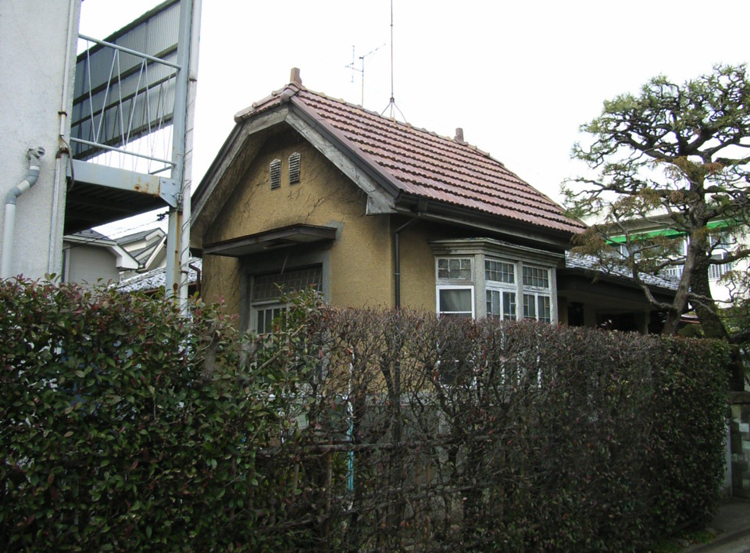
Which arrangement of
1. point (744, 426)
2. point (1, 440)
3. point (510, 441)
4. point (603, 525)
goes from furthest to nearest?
point (744, 426), point (603, 525), point (510, 441), point (1, 440)

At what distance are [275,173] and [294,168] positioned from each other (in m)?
0.56

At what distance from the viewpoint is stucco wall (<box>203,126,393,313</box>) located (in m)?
9.99

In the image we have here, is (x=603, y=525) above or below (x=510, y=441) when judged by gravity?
below

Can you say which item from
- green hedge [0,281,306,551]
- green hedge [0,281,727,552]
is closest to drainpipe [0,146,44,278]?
green hedge [0,281,727,552]

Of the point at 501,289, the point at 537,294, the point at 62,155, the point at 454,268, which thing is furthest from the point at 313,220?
the point at 62,155

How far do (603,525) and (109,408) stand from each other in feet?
18.5

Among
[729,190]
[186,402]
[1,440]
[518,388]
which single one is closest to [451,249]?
[518,388]

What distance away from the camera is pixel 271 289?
1202 centimetres

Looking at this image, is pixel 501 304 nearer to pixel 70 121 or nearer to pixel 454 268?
pixel 454 268

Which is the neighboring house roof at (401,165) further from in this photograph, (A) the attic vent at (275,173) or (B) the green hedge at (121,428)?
(B) the green hedge at (121,428)

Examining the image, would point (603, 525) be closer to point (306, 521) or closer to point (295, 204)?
point (306, 521)

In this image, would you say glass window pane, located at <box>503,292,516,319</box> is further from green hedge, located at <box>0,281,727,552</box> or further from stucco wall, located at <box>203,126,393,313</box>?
green hedge, located at <box>0,281,727,552</box>

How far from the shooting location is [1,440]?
3430mm

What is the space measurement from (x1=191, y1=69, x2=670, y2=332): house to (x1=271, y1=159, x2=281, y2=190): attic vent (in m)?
0.02
